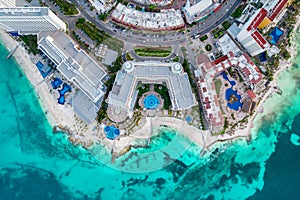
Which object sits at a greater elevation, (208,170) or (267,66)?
(267,66)

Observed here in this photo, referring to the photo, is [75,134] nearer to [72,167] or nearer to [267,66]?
[72,167]

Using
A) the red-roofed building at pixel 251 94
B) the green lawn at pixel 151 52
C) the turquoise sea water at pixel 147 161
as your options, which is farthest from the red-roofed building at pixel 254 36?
the green lawn at pixel 151 52

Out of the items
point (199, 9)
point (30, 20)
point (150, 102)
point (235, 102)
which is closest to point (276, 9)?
point (199, 9)

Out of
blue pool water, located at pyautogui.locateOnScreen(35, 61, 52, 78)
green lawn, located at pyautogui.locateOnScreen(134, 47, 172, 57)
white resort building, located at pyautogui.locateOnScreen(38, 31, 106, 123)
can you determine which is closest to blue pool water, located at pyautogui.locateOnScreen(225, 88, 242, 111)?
green lawn, located at pyautogui.locateOnScreen(134, 47, 172, 57)

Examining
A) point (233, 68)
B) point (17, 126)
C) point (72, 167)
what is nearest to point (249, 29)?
point (233, 68)

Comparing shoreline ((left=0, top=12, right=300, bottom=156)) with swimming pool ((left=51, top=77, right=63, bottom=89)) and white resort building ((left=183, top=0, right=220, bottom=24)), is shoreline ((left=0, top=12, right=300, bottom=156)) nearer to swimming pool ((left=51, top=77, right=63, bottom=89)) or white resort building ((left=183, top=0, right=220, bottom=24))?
swimming pool ((left=51, top=77, right=63, bottom=89))

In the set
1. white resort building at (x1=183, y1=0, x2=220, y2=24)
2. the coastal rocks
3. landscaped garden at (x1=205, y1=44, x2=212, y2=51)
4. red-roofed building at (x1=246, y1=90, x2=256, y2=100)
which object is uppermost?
white resort building at (x1=183, y1=0, x2=220, y2=24)

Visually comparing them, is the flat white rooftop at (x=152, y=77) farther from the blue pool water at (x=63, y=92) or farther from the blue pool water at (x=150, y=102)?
the blue pool water at (x=63, y=92)

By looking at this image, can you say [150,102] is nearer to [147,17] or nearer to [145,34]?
[145,34]
